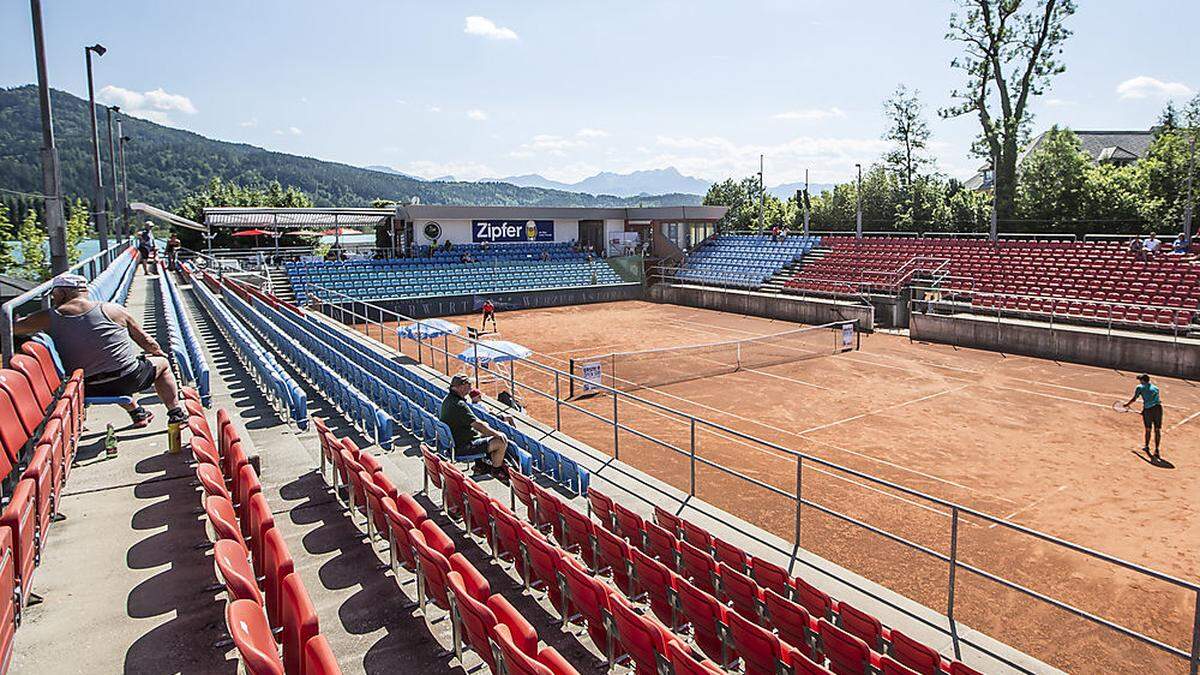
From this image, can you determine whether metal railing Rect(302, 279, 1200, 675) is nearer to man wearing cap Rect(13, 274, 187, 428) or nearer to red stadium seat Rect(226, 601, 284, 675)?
red stadium seat Rect(226, 601, 284, 675)

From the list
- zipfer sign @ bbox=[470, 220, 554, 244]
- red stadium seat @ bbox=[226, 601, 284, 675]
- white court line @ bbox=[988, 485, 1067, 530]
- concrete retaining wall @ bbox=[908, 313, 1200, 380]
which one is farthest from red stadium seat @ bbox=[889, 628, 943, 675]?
zipfer sign @ bbox=[470, 220, 554, 244]

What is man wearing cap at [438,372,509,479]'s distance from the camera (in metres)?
9.27

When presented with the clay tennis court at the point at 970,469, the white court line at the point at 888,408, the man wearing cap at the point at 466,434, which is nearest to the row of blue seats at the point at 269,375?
the man wearing cap at the point at 466,434

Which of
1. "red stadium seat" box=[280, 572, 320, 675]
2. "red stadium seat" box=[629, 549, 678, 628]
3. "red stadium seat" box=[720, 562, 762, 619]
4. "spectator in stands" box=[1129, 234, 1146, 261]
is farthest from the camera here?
"spectator in stands" box=[1129, 234, 1146, 261]

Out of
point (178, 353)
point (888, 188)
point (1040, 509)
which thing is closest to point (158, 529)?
point (178, 353)

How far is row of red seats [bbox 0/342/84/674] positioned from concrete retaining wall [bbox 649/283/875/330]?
25115 millimetres

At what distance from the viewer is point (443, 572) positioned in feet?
16.3

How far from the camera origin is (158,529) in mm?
6105

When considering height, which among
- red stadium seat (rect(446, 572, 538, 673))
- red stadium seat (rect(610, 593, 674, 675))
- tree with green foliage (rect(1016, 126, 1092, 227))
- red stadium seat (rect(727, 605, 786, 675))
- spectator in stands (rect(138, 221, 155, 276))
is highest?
tree with green foliage (rect(1016, 126, 1092, 227))

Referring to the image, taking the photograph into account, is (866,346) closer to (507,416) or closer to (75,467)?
(507,416)

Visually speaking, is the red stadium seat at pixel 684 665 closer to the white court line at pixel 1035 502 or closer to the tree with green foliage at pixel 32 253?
the white court line at pixel 1035 502

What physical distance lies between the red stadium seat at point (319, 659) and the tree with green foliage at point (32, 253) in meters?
38.5

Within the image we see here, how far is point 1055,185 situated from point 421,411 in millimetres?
45712

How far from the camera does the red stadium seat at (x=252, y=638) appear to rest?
9.87 feet
